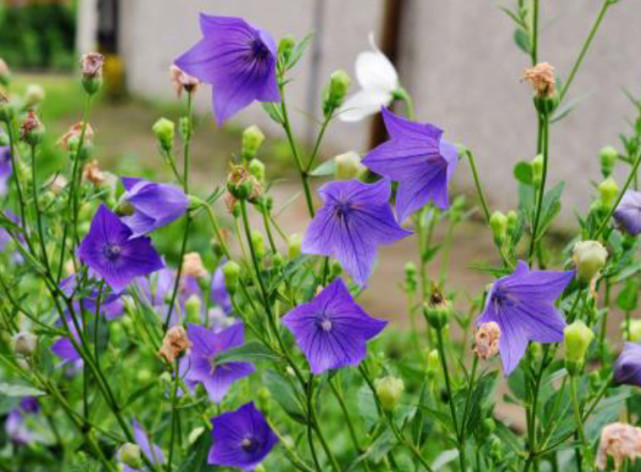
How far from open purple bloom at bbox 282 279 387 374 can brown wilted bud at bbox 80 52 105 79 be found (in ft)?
1.17

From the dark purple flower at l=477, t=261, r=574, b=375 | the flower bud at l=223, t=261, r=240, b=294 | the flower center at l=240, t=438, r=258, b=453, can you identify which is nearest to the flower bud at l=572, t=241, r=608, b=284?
the dark purple flower at l=477, t=261, r=574, b=375

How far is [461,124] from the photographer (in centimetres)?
507

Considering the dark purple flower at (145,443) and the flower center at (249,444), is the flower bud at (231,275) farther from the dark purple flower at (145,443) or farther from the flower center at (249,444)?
the dark purple flower at (145,443)

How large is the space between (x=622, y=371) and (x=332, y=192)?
306mm

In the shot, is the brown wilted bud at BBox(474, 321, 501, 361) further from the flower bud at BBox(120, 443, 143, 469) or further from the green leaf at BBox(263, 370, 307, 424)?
the flower bud at BBox(120, 443, 143, 469)

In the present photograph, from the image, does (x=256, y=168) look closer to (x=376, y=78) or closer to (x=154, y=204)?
(x=154, y=204)

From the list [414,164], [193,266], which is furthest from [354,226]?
[193,266]

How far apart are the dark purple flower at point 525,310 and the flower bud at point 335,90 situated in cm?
27

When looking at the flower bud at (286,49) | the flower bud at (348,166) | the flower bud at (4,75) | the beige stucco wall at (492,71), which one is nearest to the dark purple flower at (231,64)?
the flower bud at (286,49)

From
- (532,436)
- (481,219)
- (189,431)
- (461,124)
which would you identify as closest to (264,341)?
(532,436)

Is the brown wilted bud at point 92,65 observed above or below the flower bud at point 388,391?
above

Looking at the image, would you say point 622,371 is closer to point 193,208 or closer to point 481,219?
point 193,208

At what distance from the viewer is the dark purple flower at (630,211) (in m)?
1.11

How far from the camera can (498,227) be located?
3.57 feet
